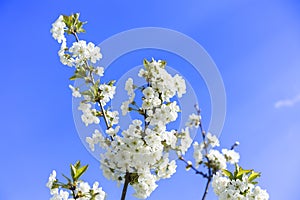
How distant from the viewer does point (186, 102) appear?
113 inches

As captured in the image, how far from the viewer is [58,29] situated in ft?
10.0

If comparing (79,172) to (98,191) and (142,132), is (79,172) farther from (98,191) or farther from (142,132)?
(142,132)

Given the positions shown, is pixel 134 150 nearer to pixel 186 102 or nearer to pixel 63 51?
pixel 186 102

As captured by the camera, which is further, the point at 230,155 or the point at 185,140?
the point at 230,155

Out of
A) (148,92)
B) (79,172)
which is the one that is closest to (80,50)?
(148,92)

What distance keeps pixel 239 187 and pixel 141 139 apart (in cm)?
99

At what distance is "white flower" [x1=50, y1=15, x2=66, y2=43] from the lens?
3.04m

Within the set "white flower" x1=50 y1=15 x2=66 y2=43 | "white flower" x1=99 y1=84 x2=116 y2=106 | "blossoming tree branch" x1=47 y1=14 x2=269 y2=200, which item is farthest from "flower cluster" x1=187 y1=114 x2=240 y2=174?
"white flower" x1=50 y1=15 x2=66 y2=43

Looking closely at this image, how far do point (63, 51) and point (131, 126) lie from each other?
39.6 inches

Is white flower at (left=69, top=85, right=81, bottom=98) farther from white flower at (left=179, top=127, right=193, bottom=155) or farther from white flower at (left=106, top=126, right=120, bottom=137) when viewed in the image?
white flower at (left=179, top=127, right=193, bottom=155)

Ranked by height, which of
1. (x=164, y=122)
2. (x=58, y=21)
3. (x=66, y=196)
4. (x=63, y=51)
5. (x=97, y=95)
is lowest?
(x=66, y=196)

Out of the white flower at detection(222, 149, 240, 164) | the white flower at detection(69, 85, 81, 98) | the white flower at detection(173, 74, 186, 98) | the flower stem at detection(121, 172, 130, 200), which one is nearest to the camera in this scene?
the flower stem at detection(121, 172, 130, 200)

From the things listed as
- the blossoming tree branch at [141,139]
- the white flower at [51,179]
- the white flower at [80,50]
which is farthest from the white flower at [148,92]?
the white flower at [51,179]

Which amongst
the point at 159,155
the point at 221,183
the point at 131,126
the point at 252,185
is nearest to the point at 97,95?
the point at 131,126
